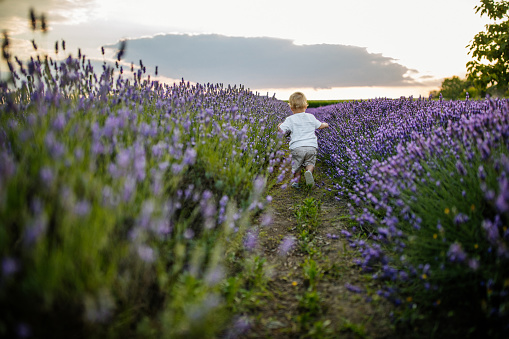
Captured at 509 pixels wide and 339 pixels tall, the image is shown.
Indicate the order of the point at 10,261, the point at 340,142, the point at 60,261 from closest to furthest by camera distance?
the point at 10,261 → the point at 60,261 → the point at 340,142

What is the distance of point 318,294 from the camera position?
91.4 inches

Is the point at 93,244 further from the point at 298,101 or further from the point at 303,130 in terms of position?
the point at 298,101

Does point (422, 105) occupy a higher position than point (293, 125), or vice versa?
point (422, 105)

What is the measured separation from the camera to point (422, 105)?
555cm

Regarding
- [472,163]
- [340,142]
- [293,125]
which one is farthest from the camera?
[340,142]

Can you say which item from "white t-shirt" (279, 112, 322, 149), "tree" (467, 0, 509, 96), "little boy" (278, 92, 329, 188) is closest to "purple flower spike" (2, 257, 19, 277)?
"little boy" (278, 92, 329, 188)

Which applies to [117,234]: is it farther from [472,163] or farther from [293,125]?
[293,125]

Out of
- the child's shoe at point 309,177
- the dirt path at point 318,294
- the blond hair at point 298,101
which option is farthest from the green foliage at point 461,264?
the blond hair at point 298,101

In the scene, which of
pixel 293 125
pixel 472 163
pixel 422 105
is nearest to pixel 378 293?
pixel 472 163

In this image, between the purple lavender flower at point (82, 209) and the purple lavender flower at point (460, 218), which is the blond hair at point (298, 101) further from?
the purple lavender flower at point (82, 209)

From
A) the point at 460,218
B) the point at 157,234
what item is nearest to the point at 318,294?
the point at 460,218

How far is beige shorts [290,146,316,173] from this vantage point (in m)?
4.92

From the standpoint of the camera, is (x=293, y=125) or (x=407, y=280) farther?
(x=293, y=125)

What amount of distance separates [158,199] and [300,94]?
3.96 metres
